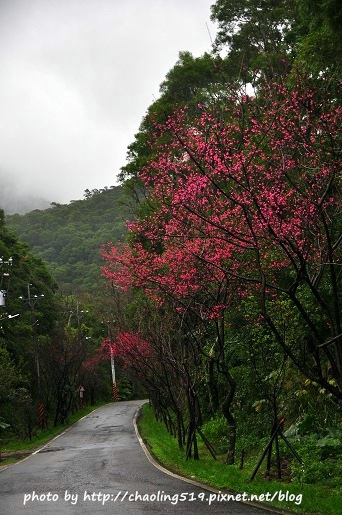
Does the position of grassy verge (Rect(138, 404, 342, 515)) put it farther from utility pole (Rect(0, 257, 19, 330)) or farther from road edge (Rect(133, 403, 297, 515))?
utility pole (Rect(0, 257, 19, 330))

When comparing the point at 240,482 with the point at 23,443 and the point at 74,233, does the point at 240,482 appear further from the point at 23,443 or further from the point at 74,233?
the point at 74,233

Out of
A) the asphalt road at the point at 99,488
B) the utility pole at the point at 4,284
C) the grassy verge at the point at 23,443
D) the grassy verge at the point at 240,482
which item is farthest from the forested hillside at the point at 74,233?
the grassy verge at the point at 240,482

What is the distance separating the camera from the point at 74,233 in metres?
90.6

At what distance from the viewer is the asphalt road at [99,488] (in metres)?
9.61

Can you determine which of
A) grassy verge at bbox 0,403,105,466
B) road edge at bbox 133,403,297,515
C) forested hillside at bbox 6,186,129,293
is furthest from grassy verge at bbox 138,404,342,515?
forested hillside at bbox 6,186,129,293

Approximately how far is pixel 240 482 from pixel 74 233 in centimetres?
8153

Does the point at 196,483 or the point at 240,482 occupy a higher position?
the point at 240,482

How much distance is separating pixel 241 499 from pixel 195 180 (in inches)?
236

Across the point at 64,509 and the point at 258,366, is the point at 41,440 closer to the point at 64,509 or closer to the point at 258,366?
the point at 258,366

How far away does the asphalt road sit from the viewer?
9609 millimetres

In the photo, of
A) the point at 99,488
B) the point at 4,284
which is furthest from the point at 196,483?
the point at 4,284

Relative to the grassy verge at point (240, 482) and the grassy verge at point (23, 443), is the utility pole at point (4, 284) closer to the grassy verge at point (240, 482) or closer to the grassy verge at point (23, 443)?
the grassy verge at point (23, 443)

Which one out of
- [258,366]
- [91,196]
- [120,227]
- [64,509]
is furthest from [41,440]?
[91,196]

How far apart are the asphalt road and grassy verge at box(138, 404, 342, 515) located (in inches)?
19.4
